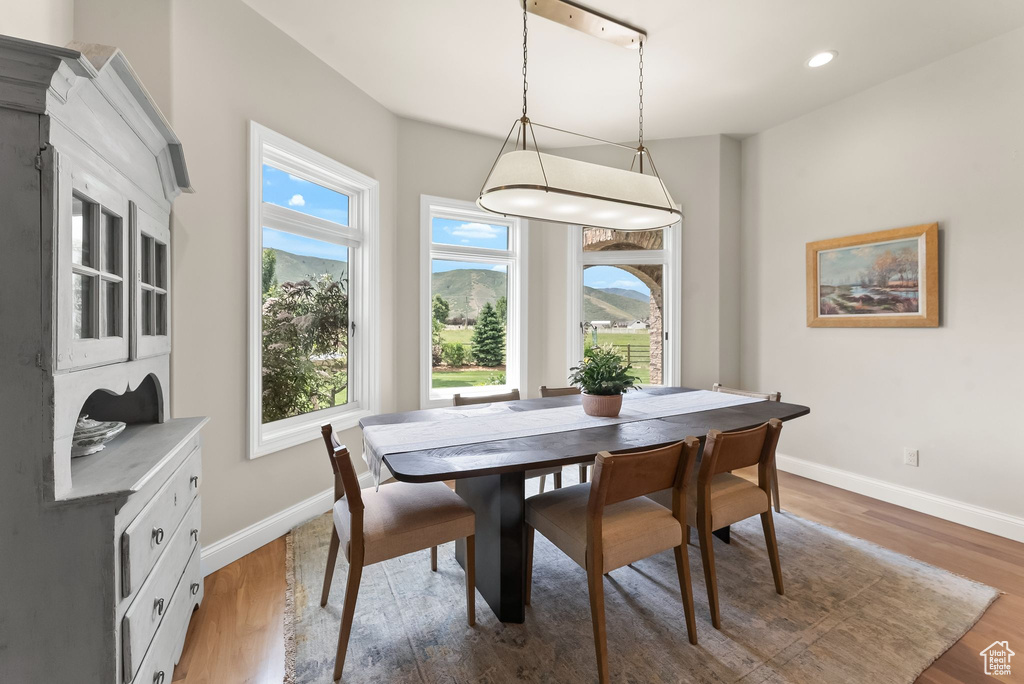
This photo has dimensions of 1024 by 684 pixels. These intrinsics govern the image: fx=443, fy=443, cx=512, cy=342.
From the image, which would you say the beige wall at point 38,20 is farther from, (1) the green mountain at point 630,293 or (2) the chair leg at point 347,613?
(1) the green mountain at point 630,293

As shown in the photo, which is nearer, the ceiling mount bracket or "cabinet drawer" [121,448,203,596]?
"cabinet drawer" [121,448,203,596]

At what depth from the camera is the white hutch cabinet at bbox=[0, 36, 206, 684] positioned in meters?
0.97

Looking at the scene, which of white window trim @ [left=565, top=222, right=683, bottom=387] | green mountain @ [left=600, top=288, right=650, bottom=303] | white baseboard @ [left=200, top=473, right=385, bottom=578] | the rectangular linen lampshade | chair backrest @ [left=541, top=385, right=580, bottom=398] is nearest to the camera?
the rectangular linen lampshade

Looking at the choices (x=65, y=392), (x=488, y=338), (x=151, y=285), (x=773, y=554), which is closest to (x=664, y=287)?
(x=488, y=338)

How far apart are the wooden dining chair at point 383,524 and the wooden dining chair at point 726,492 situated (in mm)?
942

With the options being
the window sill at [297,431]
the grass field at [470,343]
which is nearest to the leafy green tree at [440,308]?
the grass field at [470,343]

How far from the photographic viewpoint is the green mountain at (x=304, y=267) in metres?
2.79

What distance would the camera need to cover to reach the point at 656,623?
1.83 meters

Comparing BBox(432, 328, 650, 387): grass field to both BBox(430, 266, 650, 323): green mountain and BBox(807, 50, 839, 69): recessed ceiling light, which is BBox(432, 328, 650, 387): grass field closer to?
BBox(430, 266, 650, 323): green mountain

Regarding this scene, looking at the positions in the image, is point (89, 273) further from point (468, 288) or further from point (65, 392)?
point (468, 288)

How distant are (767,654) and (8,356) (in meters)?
2.43

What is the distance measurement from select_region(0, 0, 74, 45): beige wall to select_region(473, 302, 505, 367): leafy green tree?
2.96 m

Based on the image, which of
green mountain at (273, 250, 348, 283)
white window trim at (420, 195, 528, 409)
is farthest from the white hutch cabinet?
white window trim at (420, 195, 528, 409)

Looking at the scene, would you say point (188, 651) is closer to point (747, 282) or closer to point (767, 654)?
point (767, 654)
